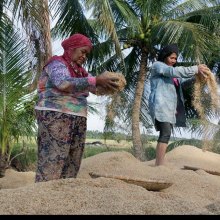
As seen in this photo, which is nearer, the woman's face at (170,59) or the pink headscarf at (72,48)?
the pink headscarf at (72,48)

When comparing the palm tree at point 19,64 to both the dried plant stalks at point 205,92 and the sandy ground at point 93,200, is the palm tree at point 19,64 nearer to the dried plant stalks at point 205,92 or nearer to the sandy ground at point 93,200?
the dried plant stalks at point 205,92

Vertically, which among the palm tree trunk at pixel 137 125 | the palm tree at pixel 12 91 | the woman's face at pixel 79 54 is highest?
the woman's face at pixel 79 54

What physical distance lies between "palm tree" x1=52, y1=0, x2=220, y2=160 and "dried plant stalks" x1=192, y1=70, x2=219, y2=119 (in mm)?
7393

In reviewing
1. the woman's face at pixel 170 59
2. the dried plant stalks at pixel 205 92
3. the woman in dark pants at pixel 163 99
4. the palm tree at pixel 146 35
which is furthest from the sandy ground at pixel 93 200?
the palm tree at pixel 146 35

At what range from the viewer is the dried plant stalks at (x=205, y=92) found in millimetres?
5699

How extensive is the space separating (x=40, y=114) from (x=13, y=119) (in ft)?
15.0

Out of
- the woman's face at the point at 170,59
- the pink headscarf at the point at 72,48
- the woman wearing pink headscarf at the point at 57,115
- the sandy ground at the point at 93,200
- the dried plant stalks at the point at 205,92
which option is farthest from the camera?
the woman's face at the point at 170,59

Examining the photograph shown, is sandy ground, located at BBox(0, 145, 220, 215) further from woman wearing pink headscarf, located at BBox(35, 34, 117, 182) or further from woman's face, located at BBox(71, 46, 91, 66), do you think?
woman's face, located at BBox(71, 46, 91, 66)

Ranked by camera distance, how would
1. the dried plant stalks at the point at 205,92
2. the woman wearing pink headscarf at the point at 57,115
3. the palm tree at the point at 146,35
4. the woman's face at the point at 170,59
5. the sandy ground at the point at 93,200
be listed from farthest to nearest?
the palm tree at the point at 146,35 < the woman's face at the point at 170,59 < the dried plant stalks at the point at 205,92 < the woman wearing pink headscarf at the point at 57,115 < the sandy ground at the point at 93,200

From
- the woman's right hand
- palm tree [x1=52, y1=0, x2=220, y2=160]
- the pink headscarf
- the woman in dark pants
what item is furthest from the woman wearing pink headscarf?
palm tree [x1=52, y1=0, x2=220, y2=160]

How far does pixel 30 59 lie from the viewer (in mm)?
8906

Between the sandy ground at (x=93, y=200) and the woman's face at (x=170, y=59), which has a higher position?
the woman's face at (x=170, y=59)

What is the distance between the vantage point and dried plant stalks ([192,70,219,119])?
5.70 m

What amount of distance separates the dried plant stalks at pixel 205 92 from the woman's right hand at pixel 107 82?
197 centimetres
